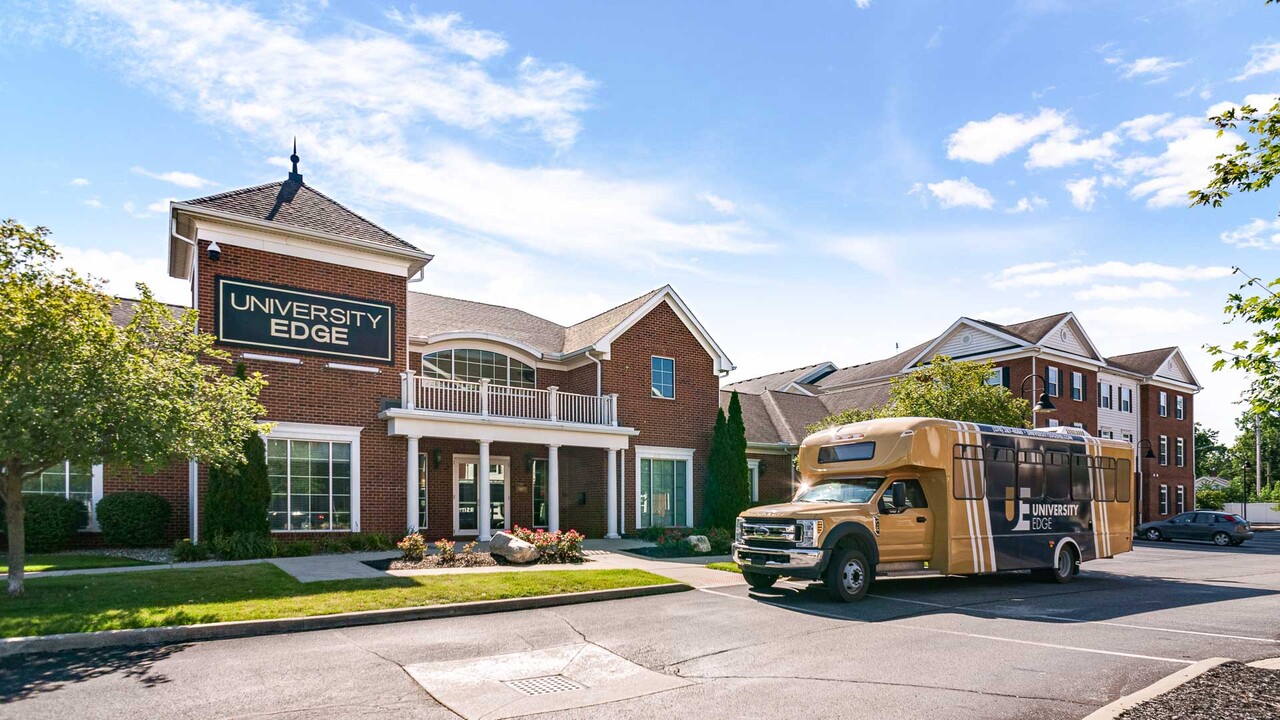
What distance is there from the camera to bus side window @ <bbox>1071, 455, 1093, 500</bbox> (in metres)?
16.6

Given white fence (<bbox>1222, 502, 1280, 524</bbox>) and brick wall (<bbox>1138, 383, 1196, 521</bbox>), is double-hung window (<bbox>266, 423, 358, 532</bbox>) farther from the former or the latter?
white fence (<bbox>1222, 502, 1280, 524</bbox>)

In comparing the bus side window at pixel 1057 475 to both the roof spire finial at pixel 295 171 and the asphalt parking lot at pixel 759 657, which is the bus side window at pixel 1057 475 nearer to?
the asphalt parking lot at pixel 759 657

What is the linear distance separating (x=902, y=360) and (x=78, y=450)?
38.6 meters

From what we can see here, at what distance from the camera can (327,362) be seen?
63.7 feet

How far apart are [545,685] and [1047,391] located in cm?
3590

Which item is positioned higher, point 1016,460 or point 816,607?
point 1016,460

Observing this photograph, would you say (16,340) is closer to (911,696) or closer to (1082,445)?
(911,696)

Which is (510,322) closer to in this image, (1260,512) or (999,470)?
(999,470)

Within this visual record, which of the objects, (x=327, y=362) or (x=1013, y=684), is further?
(x=327, y=362)

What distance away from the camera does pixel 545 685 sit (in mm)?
7934

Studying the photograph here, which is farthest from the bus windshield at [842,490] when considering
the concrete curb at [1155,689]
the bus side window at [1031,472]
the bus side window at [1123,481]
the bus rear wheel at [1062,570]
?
the bus side window at [1123,481]

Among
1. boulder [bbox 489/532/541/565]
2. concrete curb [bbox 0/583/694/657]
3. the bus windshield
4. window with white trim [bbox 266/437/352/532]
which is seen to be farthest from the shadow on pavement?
the bus windshield

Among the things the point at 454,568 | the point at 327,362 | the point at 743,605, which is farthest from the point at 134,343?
the point at 743,605

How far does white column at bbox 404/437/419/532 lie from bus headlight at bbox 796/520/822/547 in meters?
10.3
